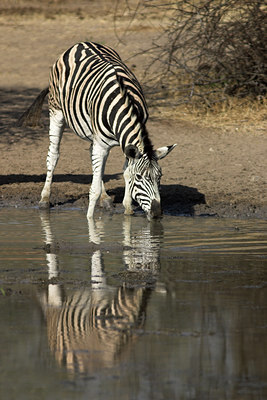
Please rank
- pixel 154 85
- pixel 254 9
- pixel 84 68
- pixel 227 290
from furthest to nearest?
pixel 154 85, pixel 254 9, pixel 84 68, pixel 227 290

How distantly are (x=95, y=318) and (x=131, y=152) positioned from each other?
4.06 m

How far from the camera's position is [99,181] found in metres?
8.86

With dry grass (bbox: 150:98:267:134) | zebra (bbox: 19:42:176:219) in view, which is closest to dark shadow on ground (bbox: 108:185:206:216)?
zebra (bbox: 19:42:176:219)

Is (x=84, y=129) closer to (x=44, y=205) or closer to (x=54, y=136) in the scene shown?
(x=54, y=136)

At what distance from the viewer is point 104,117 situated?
8.73m

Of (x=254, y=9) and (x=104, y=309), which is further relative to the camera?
(x=254, y=9)

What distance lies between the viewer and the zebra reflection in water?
3.67m

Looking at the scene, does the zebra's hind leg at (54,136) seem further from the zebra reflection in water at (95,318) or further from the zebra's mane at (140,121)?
the zebra reflection in water at (95,318)

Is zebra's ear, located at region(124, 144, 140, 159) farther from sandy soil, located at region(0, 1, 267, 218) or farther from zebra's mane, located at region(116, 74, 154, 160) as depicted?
sandy soil, located at region(0, 1, 267, 218)

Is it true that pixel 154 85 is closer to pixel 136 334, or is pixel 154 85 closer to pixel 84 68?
pixel 84 68

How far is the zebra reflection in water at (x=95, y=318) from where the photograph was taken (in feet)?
12.1

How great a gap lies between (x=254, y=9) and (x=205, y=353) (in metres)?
11.1

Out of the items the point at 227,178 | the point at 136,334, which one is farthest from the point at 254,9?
the point at 136,334

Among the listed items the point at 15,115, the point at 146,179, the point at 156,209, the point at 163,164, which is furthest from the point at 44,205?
the point at 15,115
